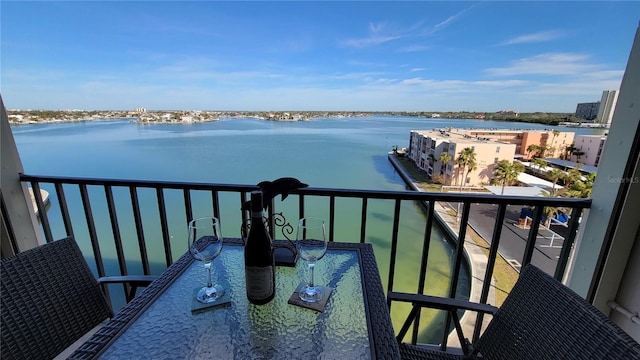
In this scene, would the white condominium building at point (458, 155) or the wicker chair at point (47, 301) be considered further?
the white condominium building at point (458, 155)

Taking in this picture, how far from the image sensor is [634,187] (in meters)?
1.30

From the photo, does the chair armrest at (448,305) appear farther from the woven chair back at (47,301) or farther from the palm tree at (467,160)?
the palm tree at (467,160)

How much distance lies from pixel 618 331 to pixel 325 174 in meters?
14.7

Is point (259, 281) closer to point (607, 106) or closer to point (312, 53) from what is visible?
point (607, 106)

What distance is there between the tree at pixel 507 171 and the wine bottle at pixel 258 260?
15359 millimetres

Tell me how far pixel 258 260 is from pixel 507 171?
16.8 m

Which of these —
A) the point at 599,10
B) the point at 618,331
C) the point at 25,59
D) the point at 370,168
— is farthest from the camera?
the point at 370,168

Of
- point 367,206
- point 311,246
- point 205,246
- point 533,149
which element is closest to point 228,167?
point 533,149

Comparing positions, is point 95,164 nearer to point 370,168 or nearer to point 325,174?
point 325,174

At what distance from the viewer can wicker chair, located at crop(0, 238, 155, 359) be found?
2.83ft

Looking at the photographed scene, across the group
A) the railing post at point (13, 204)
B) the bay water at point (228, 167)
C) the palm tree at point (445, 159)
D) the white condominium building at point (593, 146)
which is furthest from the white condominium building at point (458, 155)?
the railing post at point (13, 204)

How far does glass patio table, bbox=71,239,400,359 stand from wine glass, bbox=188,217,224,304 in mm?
44

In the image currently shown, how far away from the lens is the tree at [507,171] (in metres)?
13.2

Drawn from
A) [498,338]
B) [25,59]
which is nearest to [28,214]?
[25,59]
